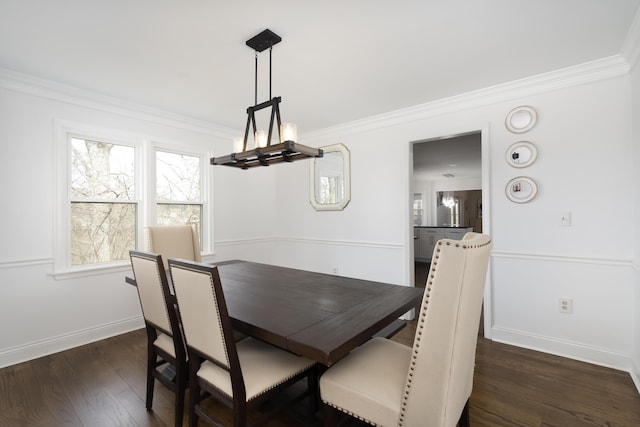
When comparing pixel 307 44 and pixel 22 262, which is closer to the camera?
pixel 307 44

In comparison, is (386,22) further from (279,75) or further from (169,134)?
(169,134)

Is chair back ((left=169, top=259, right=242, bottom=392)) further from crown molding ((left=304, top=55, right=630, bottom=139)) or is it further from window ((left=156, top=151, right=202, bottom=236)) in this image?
crown molding ((left=304, top=55, right=630, bottom=139))

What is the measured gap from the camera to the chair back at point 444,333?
1.03m

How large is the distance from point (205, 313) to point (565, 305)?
2.90 meters

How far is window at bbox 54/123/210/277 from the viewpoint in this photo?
9.11 feet

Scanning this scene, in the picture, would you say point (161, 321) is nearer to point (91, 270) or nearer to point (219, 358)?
point (219, 358)

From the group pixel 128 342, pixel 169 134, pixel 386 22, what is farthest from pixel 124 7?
Result: pixel 128 342

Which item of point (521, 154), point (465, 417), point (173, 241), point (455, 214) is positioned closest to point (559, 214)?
point (521, 154)

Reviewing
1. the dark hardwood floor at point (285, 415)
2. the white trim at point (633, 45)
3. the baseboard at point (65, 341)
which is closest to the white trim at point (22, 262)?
the baseboard at point (65, 341)

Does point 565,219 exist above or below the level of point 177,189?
below

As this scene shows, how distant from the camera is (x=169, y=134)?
11.5 feet

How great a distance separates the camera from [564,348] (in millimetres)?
2533

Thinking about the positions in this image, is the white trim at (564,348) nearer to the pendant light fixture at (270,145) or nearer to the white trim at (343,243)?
the white trim at (343,243)

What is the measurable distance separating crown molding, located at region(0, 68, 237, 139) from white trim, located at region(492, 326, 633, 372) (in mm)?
4040
